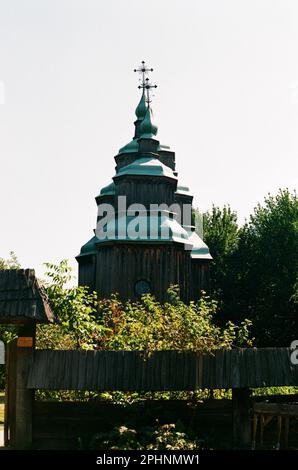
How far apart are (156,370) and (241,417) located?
1.81 m

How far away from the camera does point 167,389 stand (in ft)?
35.0

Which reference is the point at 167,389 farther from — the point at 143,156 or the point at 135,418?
the point at 143,156

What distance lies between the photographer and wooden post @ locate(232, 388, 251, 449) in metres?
11.0

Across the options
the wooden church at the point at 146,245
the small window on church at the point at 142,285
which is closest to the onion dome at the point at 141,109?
the wooden church at the point at 146,245

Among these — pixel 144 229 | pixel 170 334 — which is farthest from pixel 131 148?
pixel 170 334

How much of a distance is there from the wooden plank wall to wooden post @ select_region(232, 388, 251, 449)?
1.64 ft

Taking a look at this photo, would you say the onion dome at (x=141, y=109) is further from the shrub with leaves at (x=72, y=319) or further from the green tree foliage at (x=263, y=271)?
the shrub with leaves at (x=72, y=319)

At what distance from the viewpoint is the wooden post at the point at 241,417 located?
1105cm

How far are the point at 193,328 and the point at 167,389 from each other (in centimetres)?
149

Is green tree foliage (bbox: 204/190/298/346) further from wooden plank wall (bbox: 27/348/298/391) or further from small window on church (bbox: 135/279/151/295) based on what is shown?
wooden plank wall (bbox: 27/348/298/391)

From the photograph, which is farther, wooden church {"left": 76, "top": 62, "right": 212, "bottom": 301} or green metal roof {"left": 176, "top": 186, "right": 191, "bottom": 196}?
green metal roof {"left": 176, "top": 186, "right": 191, "bottom": 196}

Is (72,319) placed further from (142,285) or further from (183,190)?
(183,190)

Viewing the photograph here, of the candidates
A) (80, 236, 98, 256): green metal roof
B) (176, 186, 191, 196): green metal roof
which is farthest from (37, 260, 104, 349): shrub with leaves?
(176, 186, 191, 196): green metal roof

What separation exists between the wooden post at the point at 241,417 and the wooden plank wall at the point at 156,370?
0.50 m
